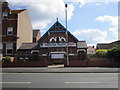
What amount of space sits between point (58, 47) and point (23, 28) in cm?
1139

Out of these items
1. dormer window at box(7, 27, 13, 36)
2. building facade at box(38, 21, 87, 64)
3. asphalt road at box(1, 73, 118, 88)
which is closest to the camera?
asphalt road at box(1, 73, 118, 88)

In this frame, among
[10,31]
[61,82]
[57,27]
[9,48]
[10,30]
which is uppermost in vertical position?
[57,27]

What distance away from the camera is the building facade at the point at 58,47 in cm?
2977

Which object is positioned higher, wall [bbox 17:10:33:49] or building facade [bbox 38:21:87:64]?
wall [bbox 17:10:33:49]

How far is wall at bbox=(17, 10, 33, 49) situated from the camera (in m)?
33.8

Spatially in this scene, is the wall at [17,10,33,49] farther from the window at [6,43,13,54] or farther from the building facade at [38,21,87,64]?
the building facade at [38,21,87,64]

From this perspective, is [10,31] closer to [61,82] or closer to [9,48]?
[9,48]

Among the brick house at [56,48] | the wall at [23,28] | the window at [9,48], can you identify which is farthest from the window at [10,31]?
the brick house at [56,48]

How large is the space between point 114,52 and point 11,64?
17362mm

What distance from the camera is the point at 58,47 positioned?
Answer: 1195 inches

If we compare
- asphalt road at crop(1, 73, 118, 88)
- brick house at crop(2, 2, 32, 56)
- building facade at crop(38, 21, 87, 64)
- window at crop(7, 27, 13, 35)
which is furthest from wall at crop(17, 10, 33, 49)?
asphalt road at crop(1, 73, 118, 88)

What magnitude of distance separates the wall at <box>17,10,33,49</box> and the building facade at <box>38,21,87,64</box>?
618 cm

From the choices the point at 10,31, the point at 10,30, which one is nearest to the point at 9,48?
the point at 10,31

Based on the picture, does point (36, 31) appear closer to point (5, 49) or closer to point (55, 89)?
point (5, 49)
